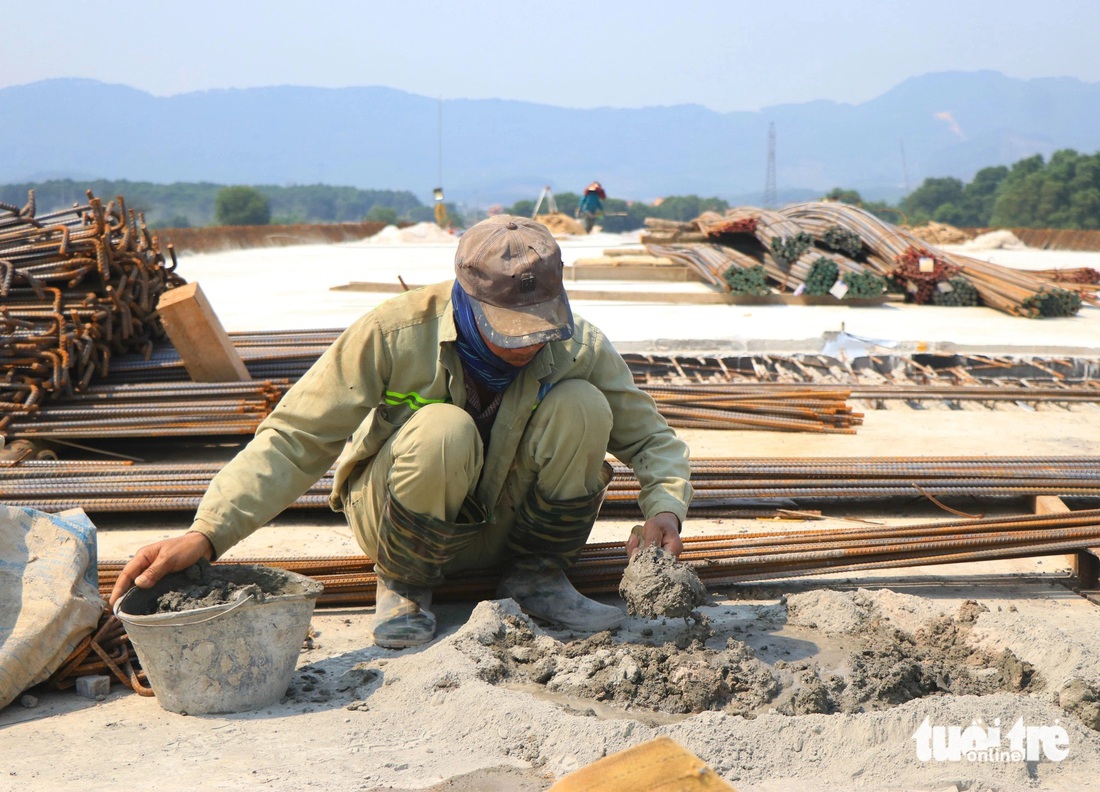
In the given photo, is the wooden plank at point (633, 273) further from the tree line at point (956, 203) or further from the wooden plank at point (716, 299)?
the tree line at point (956, 203)

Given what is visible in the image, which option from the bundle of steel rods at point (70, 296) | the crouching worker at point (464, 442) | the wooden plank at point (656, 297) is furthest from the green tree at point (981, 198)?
the crouching worker at point (464, 442)

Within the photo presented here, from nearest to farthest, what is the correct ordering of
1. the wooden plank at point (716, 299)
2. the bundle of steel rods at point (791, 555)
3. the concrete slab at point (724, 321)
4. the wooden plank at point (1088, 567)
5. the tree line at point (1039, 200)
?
the bundle of steel rods at point (791, 555)
the wooden plank at point (1088, 567)
the concrete slab at point (724, 321)
the wooden plank at point (716, 299)
the tree line at point (1039, 200)

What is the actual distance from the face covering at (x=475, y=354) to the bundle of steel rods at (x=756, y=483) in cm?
150

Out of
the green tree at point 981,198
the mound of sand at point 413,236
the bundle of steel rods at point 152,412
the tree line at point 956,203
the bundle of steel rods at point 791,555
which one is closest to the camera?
the bundle of steel rods at point 791,555

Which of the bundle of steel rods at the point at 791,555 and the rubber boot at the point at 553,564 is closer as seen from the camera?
the rubber boot at the point at 553,564

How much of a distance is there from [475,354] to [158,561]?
998 millimetres

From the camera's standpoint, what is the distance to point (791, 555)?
3465mm

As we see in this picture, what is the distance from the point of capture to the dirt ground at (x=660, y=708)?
224 cm

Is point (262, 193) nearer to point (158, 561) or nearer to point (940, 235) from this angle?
point (940, 235)

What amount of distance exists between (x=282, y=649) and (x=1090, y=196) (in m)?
41.8

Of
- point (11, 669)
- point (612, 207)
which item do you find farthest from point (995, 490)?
point (612, 207)

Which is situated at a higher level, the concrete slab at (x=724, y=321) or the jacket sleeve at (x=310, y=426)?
the jacket sleeve at (x=310, y=426)

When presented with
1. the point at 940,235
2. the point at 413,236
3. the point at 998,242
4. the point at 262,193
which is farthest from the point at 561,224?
the point at 262,193

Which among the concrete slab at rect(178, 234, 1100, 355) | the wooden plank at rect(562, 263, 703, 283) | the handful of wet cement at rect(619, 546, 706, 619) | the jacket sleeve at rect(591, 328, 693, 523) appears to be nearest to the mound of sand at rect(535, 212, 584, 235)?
the concrete slab at rect(178, 234, 1100, 355)
